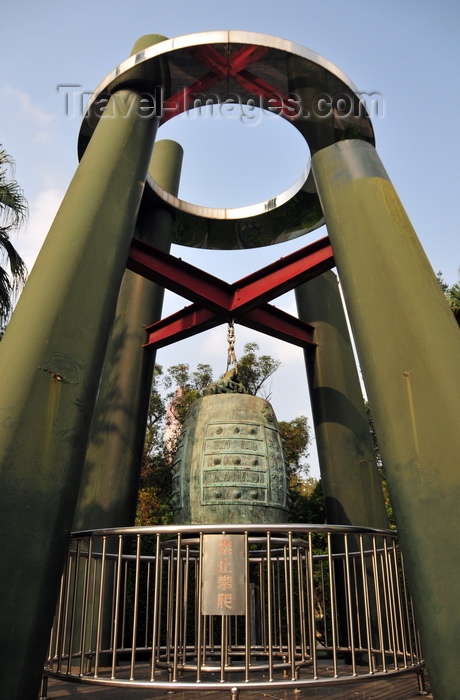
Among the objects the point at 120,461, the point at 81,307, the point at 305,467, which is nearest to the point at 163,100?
the point at 81,307

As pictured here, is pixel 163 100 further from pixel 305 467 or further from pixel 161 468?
pixel 305 467

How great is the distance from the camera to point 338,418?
8.03 m

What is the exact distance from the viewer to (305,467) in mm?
26391

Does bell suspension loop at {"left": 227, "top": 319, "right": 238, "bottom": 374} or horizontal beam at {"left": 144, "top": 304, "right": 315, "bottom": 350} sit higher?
horizontal beam at {"left": 144, "top": 304, "right": 315, "bottom": 350}

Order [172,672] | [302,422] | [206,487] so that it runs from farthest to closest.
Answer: [302,422], [206,487], [172,672]

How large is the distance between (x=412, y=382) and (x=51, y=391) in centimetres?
297

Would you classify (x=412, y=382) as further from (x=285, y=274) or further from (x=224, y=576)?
(x=285, y=274)

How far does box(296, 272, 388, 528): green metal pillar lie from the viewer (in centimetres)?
757

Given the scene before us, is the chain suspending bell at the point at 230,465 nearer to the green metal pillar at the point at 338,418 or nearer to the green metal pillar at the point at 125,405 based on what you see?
the green metal pillar at the point at 125,405

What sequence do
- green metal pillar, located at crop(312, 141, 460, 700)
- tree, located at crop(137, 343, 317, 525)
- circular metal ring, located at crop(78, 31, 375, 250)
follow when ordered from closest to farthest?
green metal pillar, located at crop(312, 141, 460, 700) → circular metal ring, located at crop(78, 31, 375, 250) → tree, located at crop(137, 343, 317, 525)

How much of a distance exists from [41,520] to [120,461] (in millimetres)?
3356

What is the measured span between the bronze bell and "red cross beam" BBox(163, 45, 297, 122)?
397 centimetres

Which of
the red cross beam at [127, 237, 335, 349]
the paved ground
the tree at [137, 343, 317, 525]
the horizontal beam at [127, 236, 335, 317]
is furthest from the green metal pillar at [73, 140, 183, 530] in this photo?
the tree at [137, 343, 317, 525]

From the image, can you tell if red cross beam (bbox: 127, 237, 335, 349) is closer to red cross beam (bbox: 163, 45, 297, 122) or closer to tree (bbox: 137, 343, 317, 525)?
red cross beam (bbox: 163, 45, 297, 122)
